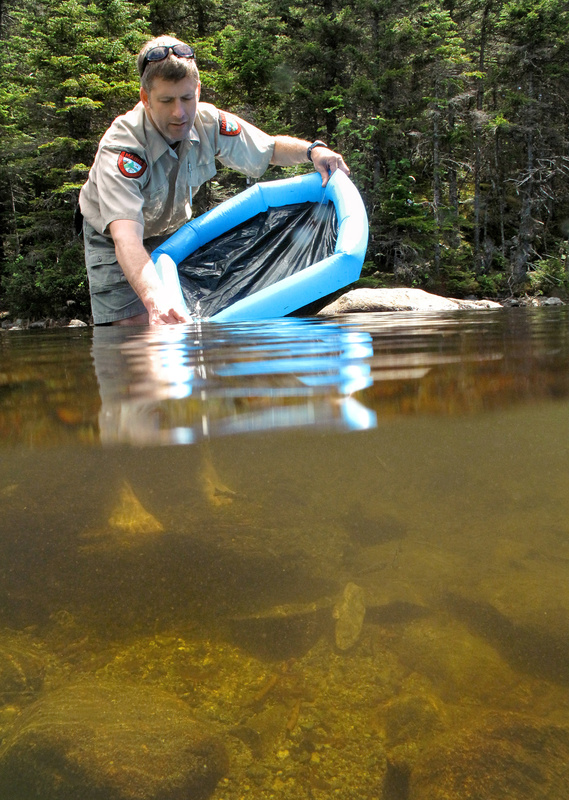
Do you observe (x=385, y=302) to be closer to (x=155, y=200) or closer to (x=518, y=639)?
(x=155, y=200)

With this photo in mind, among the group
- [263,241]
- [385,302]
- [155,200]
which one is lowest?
[385,302]

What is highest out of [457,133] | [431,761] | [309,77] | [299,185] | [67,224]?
[309,77]

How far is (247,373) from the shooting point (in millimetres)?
1214

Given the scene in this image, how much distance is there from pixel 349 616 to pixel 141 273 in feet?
10.6

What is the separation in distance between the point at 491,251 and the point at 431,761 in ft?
66.0

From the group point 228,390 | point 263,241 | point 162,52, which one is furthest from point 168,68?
point 228,390

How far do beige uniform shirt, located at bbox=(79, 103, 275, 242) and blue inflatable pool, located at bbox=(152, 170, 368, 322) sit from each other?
1.52 feet

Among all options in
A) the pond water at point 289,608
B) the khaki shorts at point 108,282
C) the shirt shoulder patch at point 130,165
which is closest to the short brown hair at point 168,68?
the shirt shoulder patch at point 130,165

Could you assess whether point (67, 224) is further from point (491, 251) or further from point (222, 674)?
point (222, 674)

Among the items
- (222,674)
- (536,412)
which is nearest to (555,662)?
(222,674)

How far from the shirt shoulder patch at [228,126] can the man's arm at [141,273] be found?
1.24 meters

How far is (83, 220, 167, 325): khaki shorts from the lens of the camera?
14.0 feet

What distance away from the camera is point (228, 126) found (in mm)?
4383

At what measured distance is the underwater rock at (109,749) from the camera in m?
0.29
